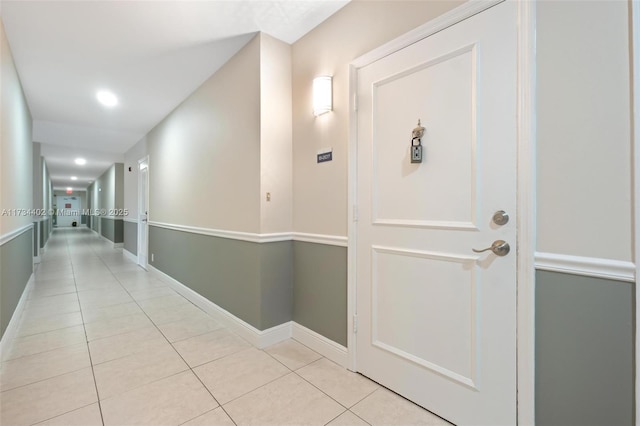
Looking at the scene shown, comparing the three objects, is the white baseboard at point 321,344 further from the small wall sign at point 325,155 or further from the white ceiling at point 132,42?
the white ceiling at point 132,42

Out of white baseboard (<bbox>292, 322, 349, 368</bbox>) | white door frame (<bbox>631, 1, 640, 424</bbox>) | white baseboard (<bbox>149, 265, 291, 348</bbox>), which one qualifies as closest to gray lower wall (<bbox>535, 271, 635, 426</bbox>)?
white door frame (<bbox>631, 1, 640, 424</bbox>)

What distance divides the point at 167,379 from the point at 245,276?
35.7 inches

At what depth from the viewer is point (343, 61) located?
2070 mm

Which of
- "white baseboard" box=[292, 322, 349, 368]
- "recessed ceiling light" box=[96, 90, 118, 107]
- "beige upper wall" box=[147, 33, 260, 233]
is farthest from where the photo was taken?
"recessed ceiling light" box=[96, 90, 118, 107]

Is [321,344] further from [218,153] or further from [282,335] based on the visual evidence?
[218,153]

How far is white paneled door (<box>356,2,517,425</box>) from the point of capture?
52.6 inches

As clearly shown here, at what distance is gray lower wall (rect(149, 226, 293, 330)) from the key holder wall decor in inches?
52.6

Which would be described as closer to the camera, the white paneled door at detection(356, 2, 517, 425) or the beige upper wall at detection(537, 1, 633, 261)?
the beige upper wall at detection(537, 1, 633, 261)

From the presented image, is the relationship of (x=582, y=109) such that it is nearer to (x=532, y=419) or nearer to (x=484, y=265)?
(x=484, y=265)

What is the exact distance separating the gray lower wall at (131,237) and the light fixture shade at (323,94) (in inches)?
220

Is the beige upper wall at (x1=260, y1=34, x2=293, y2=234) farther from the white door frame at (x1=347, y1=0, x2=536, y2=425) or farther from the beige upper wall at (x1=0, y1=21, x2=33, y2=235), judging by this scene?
the beige upper wall at (x1=0, y1=21, x2=33, y2=235)

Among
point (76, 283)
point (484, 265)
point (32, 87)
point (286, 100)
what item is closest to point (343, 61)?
point (286, 100)

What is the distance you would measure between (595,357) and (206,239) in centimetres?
316

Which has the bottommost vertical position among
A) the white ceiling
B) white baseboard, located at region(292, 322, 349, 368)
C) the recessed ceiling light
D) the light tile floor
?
the light tile floor
